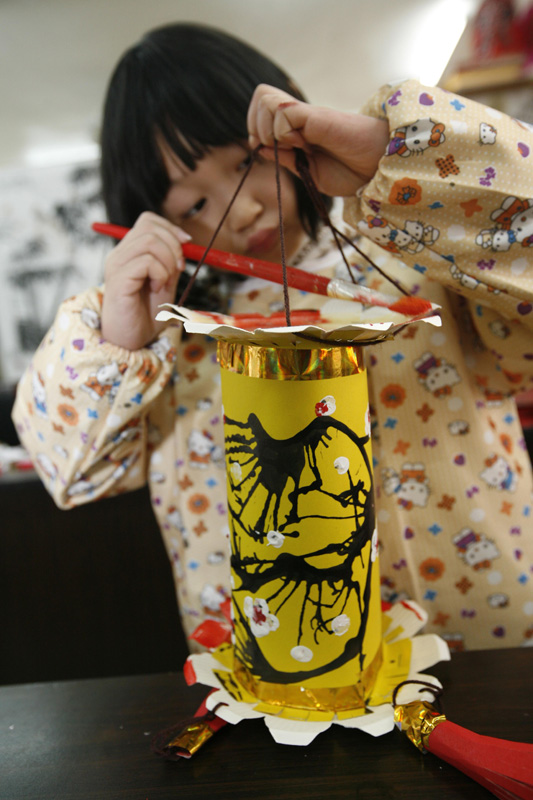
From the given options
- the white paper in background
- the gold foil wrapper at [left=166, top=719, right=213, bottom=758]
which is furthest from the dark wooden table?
the white paper in background

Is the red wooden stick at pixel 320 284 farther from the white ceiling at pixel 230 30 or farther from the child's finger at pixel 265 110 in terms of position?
the white ceiling at pixel 230 30

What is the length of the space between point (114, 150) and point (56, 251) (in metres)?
2.68

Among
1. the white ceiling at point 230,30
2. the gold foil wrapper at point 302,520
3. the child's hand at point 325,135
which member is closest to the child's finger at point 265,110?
the child's hand at point 325,135

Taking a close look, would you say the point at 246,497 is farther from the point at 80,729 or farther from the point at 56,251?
the point at 56,251

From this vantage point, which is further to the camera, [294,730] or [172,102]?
[172,102]

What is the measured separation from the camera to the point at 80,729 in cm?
39

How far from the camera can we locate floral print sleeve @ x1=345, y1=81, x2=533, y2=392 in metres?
0.41

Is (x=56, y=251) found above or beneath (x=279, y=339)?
above

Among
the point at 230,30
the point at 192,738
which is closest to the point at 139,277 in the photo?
the point at 192,738

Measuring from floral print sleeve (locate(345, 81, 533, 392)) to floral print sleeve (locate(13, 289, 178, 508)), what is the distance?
0.27 m

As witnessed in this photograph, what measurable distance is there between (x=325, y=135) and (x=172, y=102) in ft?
0.84

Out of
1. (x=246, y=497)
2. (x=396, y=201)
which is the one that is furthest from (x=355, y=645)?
(x=396, y=201)

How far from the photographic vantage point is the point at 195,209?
25.2 inches

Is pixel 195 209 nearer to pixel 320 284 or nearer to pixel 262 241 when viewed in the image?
pixel 262 241
